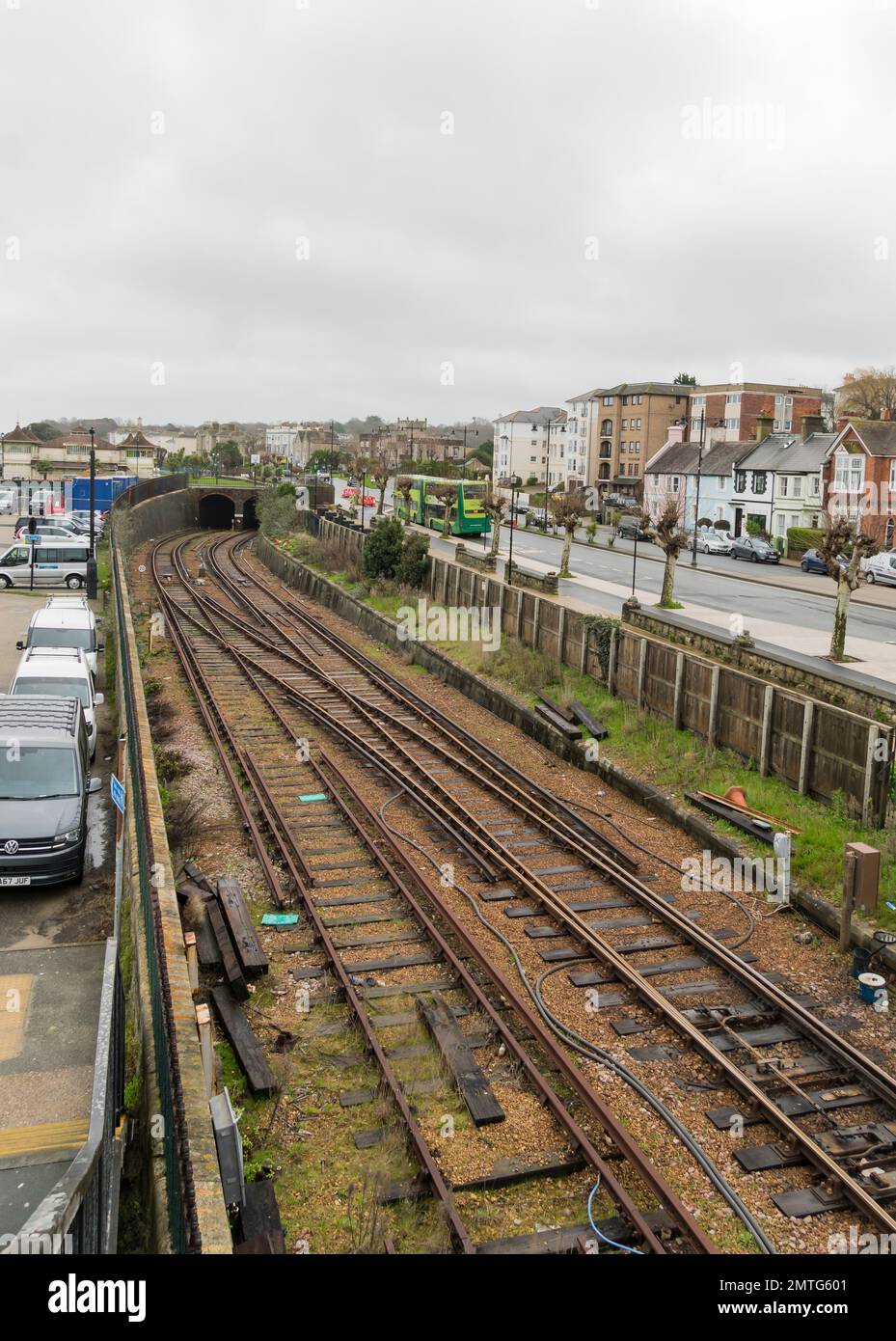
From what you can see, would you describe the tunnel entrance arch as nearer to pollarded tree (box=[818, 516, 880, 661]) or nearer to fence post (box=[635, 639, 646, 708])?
pollarded tree (box=[818, 516, 880, 661])

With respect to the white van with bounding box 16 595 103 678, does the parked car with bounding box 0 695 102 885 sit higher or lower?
lower

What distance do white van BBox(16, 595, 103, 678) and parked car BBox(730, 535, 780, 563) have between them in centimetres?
3391

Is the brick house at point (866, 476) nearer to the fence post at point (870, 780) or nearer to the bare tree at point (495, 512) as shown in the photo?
the bare tree at point (495, 512)

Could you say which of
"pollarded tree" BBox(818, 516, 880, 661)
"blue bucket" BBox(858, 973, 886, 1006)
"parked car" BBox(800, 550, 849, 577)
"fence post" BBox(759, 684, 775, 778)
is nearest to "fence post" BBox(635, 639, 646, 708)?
"fence post" BBox(759, 684, 775, 778)

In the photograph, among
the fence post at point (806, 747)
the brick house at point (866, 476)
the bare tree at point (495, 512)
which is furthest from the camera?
the brick house at point (866, 476)

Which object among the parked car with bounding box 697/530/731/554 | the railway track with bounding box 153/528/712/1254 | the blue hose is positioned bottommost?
the blue hose

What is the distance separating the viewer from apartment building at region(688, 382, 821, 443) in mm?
69125

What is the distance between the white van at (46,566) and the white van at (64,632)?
16680 millimetres

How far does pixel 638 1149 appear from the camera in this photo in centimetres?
810

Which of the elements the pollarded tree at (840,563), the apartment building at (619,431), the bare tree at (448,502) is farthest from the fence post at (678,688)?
the apartment building at (619,431)

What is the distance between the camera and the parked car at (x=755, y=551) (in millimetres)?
48719

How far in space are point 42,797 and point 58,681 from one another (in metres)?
6.03

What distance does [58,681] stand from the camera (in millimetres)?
18656
